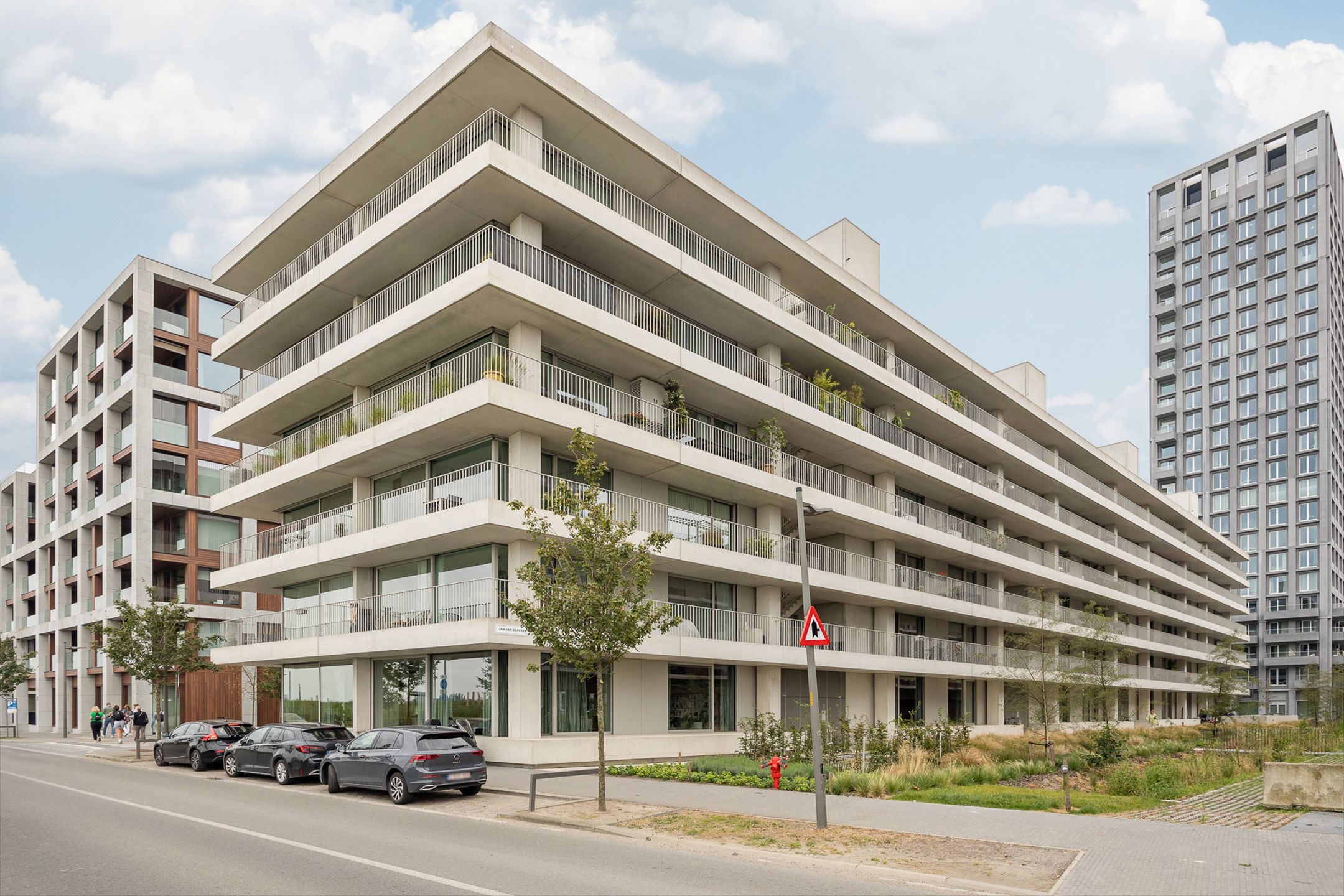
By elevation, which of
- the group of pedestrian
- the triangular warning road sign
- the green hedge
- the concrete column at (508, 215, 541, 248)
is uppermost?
the concrete column at (508, 215, 541, 248)

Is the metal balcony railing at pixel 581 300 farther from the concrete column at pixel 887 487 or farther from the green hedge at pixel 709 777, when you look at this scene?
the green hedge at pixel 709 777

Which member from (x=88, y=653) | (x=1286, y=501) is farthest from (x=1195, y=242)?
(x=88, y=653)

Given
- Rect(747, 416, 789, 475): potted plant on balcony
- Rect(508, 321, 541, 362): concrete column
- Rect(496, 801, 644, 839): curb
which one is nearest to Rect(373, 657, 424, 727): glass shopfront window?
Rect(508, 321, 541, 362): concrete column

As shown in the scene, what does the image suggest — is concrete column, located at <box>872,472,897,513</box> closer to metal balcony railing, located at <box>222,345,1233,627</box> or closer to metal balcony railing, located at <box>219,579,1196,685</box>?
metal balcony railing, located at <box>222,345,1233,627</box>

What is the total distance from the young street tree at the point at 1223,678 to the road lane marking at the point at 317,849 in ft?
203

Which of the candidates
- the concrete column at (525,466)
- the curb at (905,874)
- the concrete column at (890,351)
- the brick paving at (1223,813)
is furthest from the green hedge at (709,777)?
the concrete column at (890,351)

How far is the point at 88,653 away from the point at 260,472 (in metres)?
31.2

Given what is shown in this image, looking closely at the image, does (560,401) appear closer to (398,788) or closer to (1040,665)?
(398,788)

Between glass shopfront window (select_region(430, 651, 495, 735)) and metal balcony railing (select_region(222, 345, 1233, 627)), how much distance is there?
709 centimetres

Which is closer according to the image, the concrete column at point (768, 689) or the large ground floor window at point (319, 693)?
the large ground floor window at point (319, 693)

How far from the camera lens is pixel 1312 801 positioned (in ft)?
53.7

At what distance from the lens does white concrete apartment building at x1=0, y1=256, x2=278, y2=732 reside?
2057 inches

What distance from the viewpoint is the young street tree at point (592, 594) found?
16.8 m

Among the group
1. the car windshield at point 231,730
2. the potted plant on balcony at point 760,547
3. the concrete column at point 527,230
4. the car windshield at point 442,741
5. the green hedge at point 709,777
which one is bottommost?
the car windshield at point 231,730
